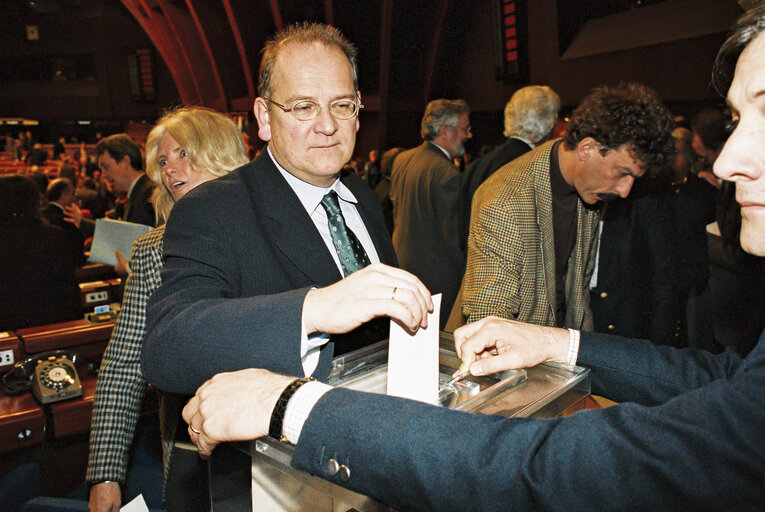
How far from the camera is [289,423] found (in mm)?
710

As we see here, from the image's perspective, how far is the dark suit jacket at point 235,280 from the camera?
855mm

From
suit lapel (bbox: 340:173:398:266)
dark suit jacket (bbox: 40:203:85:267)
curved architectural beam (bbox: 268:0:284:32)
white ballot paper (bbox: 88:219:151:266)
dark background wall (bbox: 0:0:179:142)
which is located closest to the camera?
suit lapel (bbox: 340:173:398:266)

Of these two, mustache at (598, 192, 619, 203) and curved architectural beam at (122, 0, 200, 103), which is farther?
curved architectural beam at (122, 0, 200, 103)

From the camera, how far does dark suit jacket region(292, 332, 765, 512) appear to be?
2.09ft

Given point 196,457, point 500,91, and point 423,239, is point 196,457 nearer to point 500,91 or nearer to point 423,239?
point 423,239

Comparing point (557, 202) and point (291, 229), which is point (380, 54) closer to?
point (557, 202)

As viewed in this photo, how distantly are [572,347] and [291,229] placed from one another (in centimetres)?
74

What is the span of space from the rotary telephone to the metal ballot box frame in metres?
1.83

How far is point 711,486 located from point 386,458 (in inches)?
16.2

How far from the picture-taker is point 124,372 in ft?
5.59

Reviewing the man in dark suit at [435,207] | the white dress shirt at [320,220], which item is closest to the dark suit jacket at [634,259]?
the man in dark suit at [435,207]

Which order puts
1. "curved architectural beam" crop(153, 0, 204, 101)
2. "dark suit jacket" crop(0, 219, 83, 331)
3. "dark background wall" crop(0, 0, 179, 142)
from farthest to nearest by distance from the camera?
"dark background wall" crop(0, 0, 179, 142) < "curved architectural beam" crop(153, 0, 204, 101) < "dark suit jacket" crop(0, 219, 83, 331)

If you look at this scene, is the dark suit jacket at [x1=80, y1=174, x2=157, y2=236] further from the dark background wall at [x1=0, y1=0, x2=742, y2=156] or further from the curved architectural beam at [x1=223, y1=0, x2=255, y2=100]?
the curved architectural beam at [x1=223, y1=0, x2=255, y2=100]

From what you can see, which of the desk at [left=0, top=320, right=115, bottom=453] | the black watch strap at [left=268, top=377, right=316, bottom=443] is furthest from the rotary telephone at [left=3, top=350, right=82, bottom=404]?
the black watch strap at [left=268, top=377, right=316, bottom=443]
